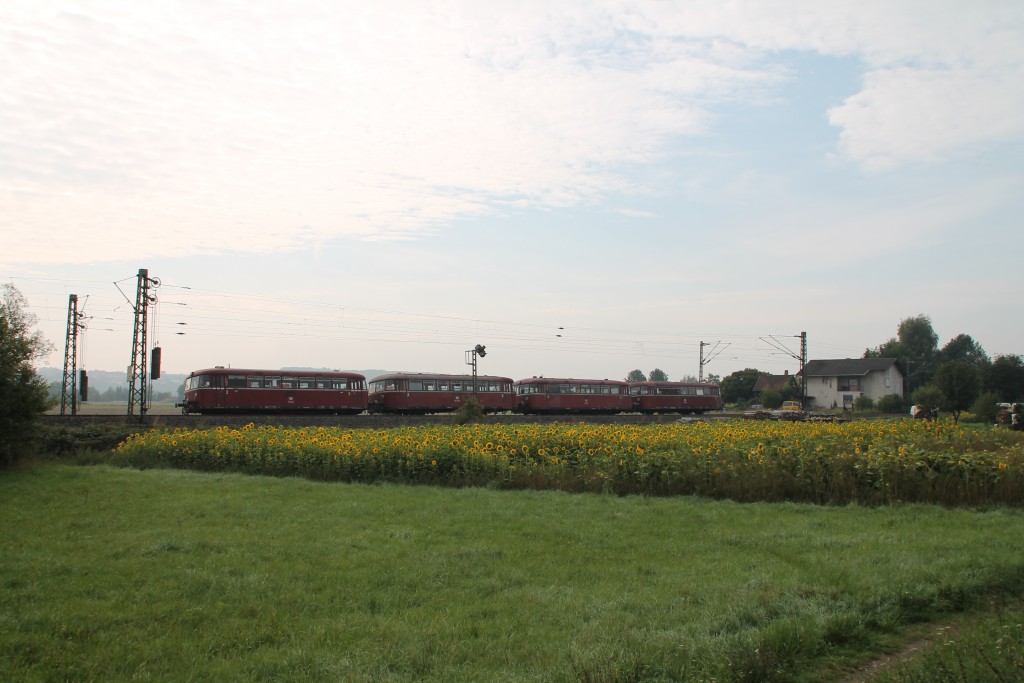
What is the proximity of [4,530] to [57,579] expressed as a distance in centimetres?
275

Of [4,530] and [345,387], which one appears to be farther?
[345,387]

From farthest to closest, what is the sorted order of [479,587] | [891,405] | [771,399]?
[771,399] < [891,405] < [479,587]

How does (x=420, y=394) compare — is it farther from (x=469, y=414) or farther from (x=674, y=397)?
(x=674, y=397)

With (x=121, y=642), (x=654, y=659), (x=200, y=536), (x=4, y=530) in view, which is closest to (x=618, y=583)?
(x=654, y=659)

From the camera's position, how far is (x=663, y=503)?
37.2ft

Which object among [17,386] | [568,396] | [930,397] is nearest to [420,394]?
[568,396]

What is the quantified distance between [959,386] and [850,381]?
79.4 feet

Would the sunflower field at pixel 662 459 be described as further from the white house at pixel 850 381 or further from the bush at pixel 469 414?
the white house at pixel 850 381

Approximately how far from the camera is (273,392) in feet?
123

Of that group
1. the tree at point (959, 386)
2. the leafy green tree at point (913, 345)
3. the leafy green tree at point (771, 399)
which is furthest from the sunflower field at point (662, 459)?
the leafy green tree at point (913, 345)

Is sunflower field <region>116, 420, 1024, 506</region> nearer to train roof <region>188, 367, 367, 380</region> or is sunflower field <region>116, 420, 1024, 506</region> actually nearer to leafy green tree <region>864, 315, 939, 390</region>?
train roof <region>188, 367, 367, 380</region>

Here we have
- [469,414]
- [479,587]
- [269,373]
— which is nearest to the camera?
[479,587]

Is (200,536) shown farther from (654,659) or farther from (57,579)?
(654,659)

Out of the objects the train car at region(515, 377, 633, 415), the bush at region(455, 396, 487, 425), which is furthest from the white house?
the bush at region(455, 396, 487, 425)
